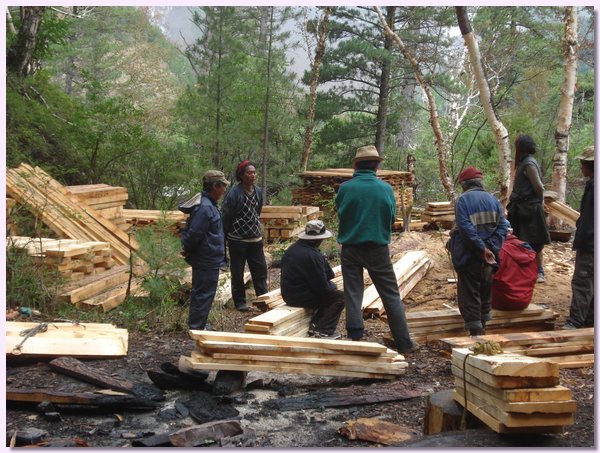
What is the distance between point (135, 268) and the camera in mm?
10789

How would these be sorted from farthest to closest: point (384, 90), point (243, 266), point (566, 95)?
point (384, 90), point (566, 95), point (243, 266)

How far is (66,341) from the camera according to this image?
6543 mm

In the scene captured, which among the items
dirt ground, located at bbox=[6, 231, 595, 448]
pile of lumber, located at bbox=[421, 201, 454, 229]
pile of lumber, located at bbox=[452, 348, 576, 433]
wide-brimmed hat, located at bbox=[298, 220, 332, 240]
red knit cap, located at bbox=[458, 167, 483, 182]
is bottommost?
dirt ground, located at bbox=[6, 231, 595, 448]

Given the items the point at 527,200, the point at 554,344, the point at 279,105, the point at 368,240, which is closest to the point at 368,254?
the point at 368,240

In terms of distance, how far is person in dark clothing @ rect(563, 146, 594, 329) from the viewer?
7.27 metres

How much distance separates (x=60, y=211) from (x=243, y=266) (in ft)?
11.0

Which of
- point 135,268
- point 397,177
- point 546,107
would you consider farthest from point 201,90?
point 546,107

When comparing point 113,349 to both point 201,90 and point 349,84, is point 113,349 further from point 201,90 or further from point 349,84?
point 349,84

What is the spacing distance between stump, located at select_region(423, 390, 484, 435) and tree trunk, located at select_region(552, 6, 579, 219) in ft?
31.3

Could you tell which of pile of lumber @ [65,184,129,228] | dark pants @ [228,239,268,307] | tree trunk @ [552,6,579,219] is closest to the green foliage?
dark pants @ [228,239,268,307]

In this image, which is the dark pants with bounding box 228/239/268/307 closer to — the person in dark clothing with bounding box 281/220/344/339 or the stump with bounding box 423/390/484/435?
the person in dark clothing with bounding box 281/220/344/339

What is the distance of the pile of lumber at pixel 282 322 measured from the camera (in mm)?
6633

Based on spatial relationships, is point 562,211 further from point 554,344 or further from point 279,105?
point 279,105

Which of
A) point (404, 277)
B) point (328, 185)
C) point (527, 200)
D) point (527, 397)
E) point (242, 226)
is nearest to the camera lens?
point (527, 397)
